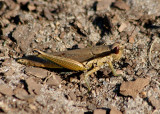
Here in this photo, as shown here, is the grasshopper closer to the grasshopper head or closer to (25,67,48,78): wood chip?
the grasshopper head

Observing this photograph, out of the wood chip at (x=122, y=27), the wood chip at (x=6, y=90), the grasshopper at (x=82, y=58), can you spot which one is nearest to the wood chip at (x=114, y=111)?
the grasshopper at (x=82, y=58)

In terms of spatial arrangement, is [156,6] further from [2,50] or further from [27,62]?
[2,50]

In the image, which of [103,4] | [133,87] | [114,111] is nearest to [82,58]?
[133,87]

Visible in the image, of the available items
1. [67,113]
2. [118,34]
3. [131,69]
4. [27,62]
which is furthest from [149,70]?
[27,62]

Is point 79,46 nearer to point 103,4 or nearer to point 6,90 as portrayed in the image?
point 103,4

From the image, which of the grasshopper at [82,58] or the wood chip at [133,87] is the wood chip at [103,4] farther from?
the wood chip at [133,87]

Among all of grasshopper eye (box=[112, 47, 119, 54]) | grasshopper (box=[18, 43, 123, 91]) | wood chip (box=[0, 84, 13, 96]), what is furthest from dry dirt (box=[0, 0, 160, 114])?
grasshopper eye (box=[112, 47, 119, 54])
